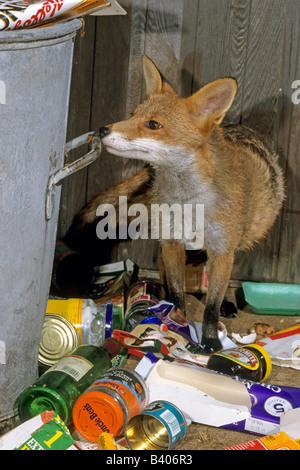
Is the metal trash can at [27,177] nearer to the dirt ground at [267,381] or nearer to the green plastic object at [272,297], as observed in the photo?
the dirt ground at [267,381]

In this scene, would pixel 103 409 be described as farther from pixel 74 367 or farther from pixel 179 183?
pixel 179 183

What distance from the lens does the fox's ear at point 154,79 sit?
9.84 ft

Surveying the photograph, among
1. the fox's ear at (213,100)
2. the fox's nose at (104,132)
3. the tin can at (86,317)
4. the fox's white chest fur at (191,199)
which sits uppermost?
the fox's ear at (213,100)

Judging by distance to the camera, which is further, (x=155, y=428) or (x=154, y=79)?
(x=154, y=79)

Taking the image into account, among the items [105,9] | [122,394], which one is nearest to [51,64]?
[105,9]

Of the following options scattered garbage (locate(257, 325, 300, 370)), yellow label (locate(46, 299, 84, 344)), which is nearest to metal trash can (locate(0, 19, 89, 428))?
yellow label (locate(46, 299, 84, 344))

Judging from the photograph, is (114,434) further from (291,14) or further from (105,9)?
(291,14)

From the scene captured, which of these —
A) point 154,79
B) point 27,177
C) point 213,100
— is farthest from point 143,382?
point 154,79

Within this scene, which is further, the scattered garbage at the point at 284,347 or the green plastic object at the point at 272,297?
the green plastic object at the point at 272,297

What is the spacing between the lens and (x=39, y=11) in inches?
82.2

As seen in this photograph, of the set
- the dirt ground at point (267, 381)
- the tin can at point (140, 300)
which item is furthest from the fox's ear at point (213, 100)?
the dirt ground at point (267, 381)

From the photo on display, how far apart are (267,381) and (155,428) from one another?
2.79ft

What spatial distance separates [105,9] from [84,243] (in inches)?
61.0

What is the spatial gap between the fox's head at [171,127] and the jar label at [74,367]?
90 cm
